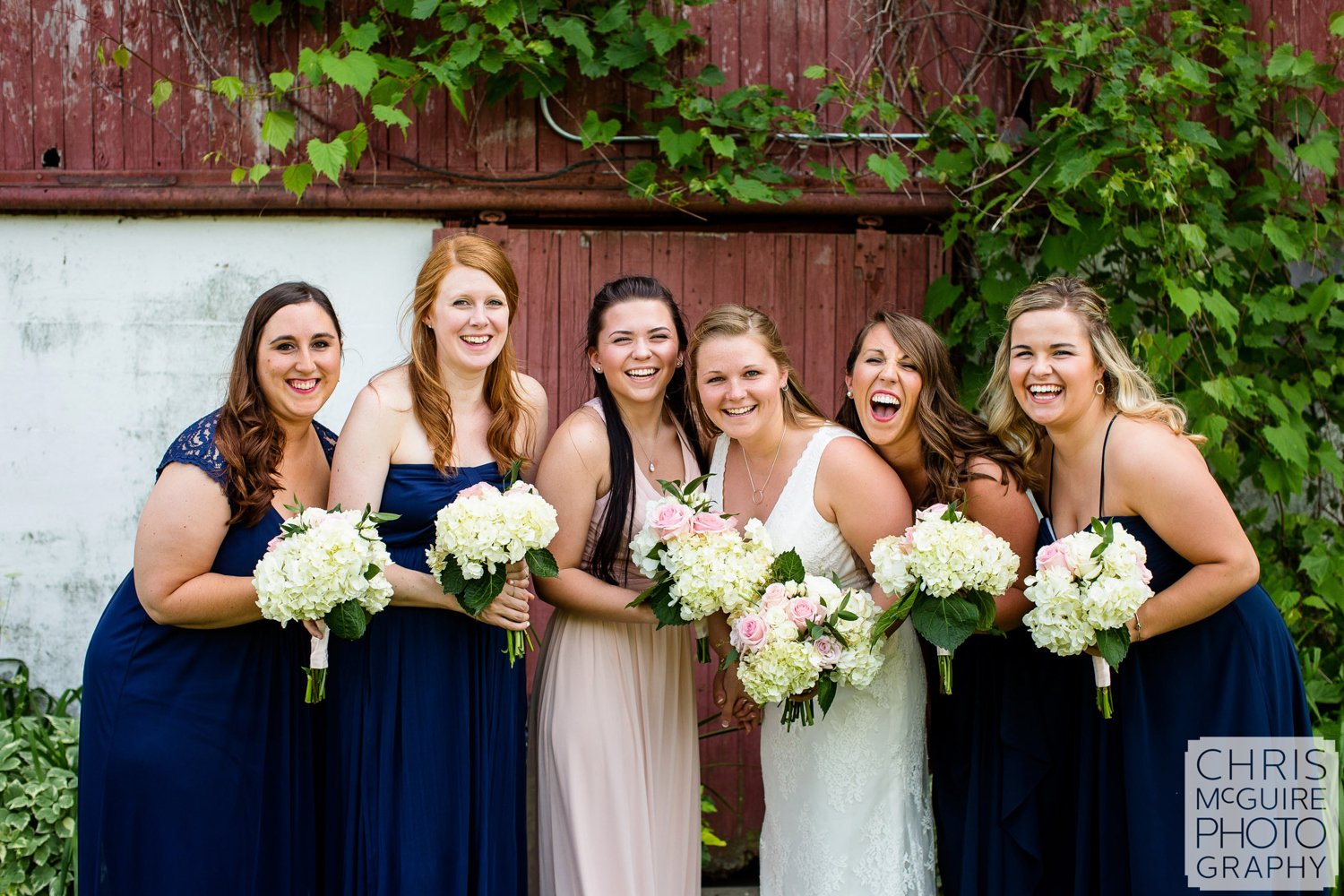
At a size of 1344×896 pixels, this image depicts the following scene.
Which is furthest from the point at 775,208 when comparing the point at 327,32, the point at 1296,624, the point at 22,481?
the point at 22,481

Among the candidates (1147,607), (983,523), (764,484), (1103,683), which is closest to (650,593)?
(764,484)

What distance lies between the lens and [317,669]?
3443 millimetres

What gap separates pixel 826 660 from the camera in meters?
3.41

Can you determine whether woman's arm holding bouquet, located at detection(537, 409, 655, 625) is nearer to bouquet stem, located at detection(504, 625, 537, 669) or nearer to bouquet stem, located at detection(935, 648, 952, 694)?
bouquet stem, located at detection(504, 625, 537, 669)

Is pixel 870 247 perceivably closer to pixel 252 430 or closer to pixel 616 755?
pixel 616 755

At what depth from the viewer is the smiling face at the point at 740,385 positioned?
3.73 meters

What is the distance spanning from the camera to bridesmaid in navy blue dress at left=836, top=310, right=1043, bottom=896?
364cm

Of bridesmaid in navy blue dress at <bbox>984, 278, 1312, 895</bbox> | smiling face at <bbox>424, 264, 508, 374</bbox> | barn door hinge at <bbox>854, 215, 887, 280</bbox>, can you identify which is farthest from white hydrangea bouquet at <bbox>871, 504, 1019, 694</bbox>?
barn door hinge at <bbox>854, 215, 887, 280</bbox>

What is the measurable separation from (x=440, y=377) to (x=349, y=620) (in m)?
0.94

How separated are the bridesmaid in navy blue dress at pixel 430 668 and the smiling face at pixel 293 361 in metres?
0.16

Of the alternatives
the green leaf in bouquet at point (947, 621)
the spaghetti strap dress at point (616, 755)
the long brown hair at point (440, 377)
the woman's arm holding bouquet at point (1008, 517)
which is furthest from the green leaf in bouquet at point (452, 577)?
the woman's arm holding bouquet at point (1008, 517)

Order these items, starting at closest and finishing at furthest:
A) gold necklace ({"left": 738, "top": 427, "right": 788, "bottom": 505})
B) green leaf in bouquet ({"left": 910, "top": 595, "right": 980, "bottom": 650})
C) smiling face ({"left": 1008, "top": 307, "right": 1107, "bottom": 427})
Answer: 1. green leaf in bouquet ({"left": 910, "top": 595, "right": 980, "bottom": 650})
2. smiling face ({"left": 1008, "top": 307, "right": 1107, "bottom": 427})
3. gold necklace ({"left": 738, "top": 427, "right": 788, "bottom": 505})

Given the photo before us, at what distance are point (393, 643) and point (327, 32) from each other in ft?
10.6

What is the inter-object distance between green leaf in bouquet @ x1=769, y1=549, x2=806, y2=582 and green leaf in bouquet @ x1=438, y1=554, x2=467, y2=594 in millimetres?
981
